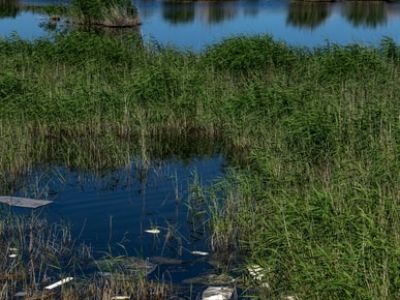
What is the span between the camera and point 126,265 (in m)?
8.13

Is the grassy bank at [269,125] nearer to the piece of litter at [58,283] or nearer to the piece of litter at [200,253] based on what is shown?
the piece of litter at [200,253]

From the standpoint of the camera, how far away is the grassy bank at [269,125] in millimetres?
7043

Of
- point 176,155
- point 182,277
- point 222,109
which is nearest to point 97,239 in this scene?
point 182,277

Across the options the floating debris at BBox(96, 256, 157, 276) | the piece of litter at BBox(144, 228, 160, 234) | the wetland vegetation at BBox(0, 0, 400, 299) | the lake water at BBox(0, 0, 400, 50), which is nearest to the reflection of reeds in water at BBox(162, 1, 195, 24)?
the lake water at BBox(0, 0, 400, 50)

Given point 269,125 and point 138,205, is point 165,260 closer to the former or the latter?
point 138,205

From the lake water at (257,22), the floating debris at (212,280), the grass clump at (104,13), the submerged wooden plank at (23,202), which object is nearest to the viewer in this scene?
the floating debris at (212,280)

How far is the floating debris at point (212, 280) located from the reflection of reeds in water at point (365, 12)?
31495 mm

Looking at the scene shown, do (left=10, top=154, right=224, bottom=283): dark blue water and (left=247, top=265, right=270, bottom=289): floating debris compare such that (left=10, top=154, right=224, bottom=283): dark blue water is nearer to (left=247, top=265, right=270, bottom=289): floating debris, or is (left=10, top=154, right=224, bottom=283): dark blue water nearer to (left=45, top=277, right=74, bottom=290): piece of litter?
(left=45, top=277, right=74, bottom=290): piece of litter

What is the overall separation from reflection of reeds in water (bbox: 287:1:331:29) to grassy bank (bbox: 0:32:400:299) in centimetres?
2179

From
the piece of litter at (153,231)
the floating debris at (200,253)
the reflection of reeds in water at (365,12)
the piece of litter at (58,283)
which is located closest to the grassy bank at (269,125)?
the floating debris at (200,253)

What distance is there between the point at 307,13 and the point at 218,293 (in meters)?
43.1

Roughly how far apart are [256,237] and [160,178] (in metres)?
3.99

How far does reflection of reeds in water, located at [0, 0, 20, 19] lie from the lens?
44088 millimetres

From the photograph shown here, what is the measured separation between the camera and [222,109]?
1444cm
